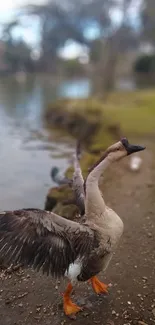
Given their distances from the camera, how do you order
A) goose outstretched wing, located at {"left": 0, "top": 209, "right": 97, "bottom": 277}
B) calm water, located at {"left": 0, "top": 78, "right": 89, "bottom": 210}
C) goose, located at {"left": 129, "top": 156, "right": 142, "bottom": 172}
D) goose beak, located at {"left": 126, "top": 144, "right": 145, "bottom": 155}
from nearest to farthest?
goose outstretched wing, located at {"left": 0, "top": 209, "right": 97, "bottom": 277}, goose beak, located at {"left": 126, "top": 144, "right": 145, "bottom": 155}, calm water, located at {"left": 0, "top": 78, "right": 89, "bottom": 210}, goose, located at {"left": 129, "top": 156, "right": 142, "bottom": 172}

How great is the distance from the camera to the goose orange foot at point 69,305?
3.95 meters

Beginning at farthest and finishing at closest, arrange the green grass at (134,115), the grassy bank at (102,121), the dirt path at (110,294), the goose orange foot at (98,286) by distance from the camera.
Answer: the green grass at (134,115) < the grassy bank at (102,121) < the goose orange foot at (98,286) < the dirt path at (110,294)

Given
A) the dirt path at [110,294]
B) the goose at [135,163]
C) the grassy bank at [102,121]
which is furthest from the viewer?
the grassy bank at [102,121]

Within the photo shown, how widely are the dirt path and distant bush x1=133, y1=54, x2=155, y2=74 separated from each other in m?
40.5

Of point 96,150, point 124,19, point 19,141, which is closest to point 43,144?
point 19,141

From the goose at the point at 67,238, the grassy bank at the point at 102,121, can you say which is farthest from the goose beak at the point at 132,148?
the grassy bank at the point at 102,121

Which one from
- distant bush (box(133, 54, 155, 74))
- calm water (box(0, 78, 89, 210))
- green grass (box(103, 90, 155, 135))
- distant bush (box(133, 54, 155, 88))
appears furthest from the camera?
distant bush (box(133, 54, 155, 74))

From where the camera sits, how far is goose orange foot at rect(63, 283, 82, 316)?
155 inches

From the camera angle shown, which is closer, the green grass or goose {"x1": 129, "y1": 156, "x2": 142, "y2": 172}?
goose {"x1": 129, "y1": 156, "x2": 142, "y2": 172}

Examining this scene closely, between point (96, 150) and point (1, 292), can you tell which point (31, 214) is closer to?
point (1, 292)

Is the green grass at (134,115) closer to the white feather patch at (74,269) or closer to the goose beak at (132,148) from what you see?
the goose beak at (132,148)

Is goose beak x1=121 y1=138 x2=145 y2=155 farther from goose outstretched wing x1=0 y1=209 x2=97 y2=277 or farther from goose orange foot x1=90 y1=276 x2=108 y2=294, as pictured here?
goose orange foot x1=90 y1=276 x2=108 y2=294

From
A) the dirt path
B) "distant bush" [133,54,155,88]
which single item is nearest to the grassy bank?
the dirt path

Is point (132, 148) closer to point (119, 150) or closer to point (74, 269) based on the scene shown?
point (119, 150)
